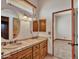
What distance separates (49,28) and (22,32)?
5.42 feet

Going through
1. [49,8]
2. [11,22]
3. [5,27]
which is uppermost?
[49,8]

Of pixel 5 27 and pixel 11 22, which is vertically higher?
pixel 11 22

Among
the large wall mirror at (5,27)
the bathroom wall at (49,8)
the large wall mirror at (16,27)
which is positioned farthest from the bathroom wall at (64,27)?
the large wall mirror at (5,27)

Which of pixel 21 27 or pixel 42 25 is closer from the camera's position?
pixel 21 27

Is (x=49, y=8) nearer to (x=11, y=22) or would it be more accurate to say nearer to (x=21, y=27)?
(x=21, y=27)

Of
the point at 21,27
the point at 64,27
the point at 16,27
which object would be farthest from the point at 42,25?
the point at 64,27

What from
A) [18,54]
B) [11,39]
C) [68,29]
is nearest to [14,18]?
[11,39]

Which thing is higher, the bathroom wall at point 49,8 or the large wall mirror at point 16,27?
the bathroom wall at point 49,8

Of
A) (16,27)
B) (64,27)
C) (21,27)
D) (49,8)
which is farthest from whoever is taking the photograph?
(64,27)

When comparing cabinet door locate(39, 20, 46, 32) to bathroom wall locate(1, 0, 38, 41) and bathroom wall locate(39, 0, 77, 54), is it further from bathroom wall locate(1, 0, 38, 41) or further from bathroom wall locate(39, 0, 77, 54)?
bathroom wall locate(1, 0, 38, 41)

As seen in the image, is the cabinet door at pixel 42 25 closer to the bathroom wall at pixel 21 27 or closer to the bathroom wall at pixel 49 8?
the bathroom wall at pixel 49 8

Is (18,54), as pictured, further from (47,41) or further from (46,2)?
(46,2)

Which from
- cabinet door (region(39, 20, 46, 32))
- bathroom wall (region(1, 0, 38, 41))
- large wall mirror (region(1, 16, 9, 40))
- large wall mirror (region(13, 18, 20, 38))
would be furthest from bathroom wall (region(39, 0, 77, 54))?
large wall mirror (region(1, 16, 9, 40))

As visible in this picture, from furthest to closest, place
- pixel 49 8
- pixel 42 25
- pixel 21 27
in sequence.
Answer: pixel 42 25
pixel 49 8
pixel 21 27
